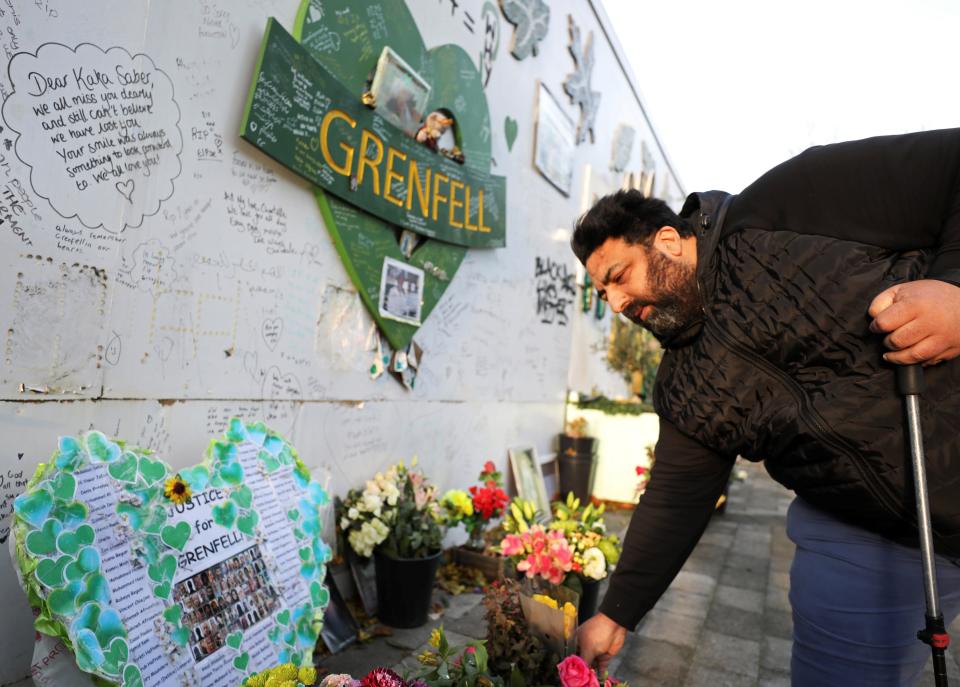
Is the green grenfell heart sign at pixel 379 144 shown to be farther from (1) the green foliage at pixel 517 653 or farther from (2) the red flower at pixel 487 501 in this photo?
(1) the green foliage at pixel 517 653

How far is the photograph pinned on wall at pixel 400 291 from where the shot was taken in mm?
3734

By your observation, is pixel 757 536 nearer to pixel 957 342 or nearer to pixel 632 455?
pixel 632 455

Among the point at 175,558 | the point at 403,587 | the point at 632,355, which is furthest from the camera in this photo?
the point at 632,355

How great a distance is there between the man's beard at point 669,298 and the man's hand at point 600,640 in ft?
2.66

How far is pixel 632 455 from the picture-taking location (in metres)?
7.04

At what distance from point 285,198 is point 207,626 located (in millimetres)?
1898

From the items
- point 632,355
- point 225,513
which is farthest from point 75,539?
point 632,355

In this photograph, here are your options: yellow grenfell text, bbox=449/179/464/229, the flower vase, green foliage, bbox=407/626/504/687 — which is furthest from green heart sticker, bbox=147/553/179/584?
yellow grenfell text, bbox=449/179/464/229

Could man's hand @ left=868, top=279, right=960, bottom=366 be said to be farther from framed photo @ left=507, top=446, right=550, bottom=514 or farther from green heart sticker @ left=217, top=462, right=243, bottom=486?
framed photo @ left=507, top=446, right=550, bottom=514

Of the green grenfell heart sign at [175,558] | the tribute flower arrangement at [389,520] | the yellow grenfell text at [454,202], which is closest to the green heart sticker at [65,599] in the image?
the green grenfell heart sign at [175,558]

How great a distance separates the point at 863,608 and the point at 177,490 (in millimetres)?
2091

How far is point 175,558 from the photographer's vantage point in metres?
2.12

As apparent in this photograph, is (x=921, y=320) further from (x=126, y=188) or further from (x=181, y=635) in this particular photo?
(x=126, y=188)

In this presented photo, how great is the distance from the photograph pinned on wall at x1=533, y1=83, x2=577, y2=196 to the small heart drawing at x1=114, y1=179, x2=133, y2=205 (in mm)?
4137
